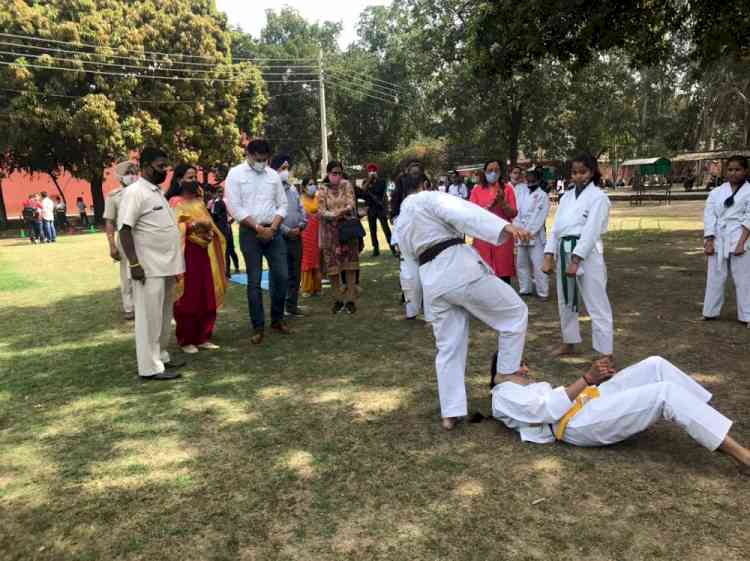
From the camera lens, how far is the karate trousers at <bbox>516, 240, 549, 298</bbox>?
7953mm

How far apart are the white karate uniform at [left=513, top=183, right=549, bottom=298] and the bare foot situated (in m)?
2.49

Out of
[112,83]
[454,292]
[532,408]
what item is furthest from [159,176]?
[112,83]

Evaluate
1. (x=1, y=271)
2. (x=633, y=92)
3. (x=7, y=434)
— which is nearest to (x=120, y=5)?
(x=1, y=271)

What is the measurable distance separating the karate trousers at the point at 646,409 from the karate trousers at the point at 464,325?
594 mm

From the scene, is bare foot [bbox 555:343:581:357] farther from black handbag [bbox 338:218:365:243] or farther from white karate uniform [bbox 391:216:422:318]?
black handbag [bbox 338:218:365:243]

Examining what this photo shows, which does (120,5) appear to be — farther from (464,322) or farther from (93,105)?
(464,322)

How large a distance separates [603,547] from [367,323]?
4455mm

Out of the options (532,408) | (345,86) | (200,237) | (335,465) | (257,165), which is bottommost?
(335,465)

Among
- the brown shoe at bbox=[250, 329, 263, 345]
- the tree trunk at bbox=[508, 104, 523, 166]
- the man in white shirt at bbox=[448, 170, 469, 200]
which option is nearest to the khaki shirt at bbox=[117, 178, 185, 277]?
the brown shoe at bbox=[250, 329, 263, 345]

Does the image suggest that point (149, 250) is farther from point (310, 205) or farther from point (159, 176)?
point (310, 205)

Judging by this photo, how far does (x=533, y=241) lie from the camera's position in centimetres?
770

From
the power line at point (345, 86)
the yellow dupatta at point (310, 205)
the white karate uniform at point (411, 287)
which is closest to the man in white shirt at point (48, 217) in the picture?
the yellow dupatta at point (310, 205)

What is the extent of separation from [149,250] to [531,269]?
5090 mm

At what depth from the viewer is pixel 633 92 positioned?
41969 millimetres
